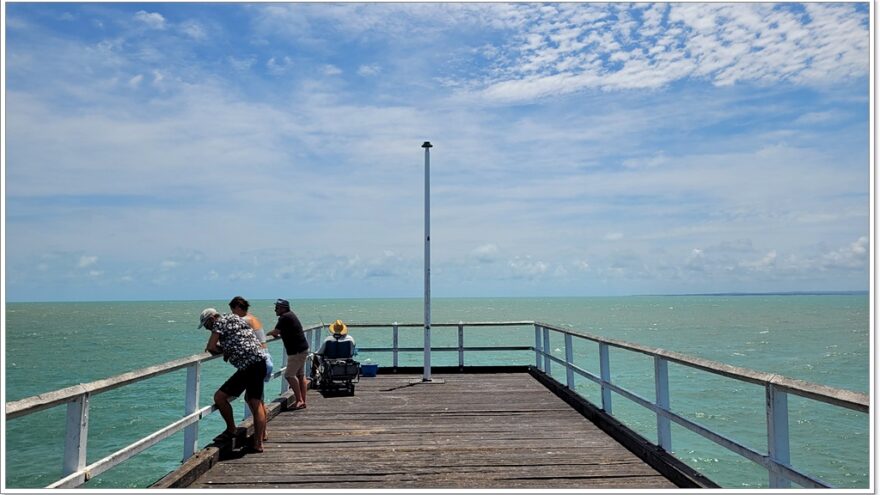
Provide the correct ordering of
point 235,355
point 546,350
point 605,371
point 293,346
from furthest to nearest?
point 546,350 < point 293,346 < point 605,371 < point 235,355

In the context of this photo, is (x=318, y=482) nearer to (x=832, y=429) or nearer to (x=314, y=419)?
(x=314, y=419)

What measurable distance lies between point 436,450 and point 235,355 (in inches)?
95.6

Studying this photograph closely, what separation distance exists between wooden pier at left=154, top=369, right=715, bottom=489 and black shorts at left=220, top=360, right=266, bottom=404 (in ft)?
1.97

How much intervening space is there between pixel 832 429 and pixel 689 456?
8274 millimetres

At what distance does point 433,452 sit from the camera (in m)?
7.41

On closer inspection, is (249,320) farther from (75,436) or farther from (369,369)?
(369,369)

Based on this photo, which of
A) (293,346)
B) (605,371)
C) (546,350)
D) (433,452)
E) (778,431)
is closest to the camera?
(778,431)

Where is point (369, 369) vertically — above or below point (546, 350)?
below

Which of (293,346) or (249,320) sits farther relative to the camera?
(293,346)

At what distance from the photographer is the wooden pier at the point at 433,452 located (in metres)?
6.18

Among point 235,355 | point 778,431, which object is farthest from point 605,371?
point 235,355

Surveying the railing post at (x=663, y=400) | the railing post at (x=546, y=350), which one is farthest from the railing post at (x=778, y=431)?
the railing post at (x=546, y=350)

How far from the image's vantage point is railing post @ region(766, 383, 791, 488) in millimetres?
4539

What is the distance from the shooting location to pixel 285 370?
10281mm
